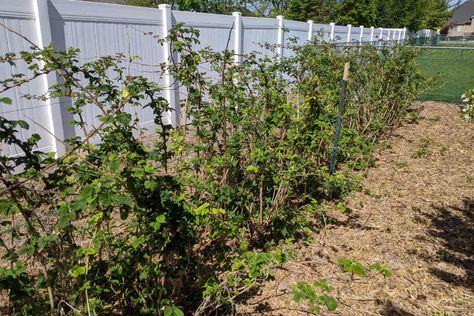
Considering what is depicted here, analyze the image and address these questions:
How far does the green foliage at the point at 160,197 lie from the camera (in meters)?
1.76

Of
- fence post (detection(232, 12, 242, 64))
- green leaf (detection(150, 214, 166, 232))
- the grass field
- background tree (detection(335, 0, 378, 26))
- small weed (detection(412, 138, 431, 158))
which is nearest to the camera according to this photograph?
green leaf (detection(150, 214, 166, 232))

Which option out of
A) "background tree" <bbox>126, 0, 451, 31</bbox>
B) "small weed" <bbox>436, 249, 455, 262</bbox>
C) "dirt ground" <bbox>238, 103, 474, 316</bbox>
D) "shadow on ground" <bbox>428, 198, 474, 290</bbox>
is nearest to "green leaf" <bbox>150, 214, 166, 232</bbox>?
"dirt ground" <bbox>238, 103, 474, 316</bbox>

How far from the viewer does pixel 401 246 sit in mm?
3502

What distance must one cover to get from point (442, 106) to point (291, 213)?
745 centimetres

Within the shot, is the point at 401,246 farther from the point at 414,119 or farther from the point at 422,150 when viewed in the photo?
the point at 414,119

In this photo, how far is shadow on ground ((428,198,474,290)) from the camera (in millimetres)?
3125

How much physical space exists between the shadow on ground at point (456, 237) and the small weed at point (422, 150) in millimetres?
1447

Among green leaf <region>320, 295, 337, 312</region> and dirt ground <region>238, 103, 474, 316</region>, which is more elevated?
green leaf <region>320, 295, 337, 312</region>

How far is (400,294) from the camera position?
288 cm

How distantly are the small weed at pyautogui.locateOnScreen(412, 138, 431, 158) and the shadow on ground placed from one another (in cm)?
145

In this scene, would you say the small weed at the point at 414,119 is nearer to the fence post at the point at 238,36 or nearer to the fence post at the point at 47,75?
the fence post at the point at 238,36

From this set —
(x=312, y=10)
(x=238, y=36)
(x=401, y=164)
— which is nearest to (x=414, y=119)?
(x=401, y=164)

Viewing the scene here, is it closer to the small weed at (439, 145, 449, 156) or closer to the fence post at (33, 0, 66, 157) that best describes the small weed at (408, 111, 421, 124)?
the small weed at (439, 145, 449, 156)

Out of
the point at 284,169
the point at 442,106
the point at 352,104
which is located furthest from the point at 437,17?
the point at 284,169
